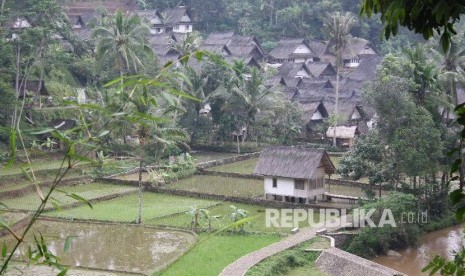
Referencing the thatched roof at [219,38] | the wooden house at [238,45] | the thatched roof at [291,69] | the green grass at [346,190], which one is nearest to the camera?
the green grass at [346,190]

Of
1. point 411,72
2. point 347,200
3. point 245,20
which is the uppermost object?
point 245,20

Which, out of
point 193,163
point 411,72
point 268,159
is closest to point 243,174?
point 193,163

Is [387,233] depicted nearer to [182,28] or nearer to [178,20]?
[178,20]

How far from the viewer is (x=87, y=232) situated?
1983cm

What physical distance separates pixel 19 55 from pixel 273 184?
1301cm

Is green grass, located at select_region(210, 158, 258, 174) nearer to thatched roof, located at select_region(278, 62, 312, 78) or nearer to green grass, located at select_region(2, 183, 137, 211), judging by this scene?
green grass, located at select_region(2, 183, 137, 211)

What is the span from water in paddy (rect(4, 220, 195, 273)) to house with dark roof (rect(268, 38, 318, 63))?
31.1 meters

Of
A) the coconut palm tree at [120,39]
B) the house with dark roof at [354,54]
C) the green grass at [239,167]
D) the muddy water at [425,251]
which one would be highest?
the coconut palm tree at [120,39]

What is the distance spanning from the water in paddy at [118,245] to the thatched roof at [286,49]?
31.0 m

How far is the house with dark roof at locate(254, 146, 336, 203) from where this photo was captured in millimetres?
22906

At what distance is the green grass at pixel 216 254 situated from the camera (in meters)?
15.9

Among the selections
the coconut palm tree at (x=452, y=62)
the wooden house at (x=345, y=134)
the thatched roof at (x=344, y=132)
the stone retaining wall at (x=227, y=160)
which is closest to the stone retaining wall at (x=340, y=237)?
the coconut palm tree at (x=452, y=62)

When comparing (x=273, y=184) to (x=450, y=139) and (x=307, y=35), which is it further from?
(x=307, y=35)

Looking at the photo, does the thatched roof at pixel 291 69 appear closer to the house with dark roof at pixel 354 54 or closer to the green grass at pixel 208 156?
the house with dark roof at pixel 354 54
